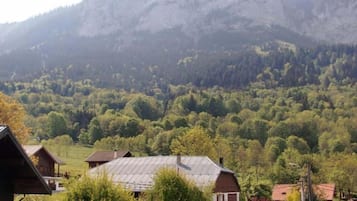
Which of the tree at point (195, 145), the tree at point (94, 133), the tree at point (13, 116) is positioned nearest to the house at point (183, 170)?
the tree at point (13, 116)

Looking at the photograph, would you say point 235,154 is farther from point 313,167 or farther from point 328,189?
point 328,189

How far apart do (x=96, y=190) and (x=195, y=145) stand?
242 feet

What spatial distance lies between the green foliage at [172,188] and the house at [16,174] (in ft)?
63.1

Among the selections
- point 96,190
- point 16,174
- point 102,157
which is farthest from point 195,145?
point 16,174

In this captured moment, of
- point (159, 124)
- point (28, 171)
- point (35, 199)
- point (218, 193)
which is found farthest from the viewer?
point (159, 124)

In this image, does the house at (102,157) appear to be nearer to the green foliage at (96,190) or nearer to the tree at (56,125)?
the green foliage at (96,190)

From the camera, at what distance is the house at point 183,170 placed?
180ft

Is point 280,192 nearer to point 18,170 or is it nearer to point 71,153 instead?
point 71,153

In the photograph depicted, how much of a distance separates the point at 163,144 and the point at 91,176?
122 m

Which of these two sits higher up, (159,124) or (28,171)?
(159,124)

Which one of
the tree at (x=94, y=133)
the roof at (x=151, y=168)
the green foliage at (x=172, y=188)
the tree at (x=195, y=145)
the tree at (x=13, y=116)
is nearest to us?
the green foliage at (x=172, y=188)

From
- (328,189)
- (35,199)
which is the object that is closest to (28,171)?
(35,199)

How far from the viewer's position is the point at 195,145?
98250mm

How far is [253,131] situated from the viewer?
19200 cm
